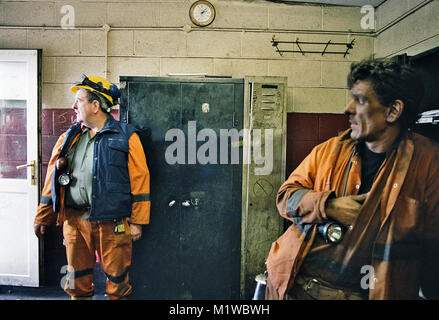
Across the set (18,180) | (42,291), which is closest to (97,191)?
(18,180)

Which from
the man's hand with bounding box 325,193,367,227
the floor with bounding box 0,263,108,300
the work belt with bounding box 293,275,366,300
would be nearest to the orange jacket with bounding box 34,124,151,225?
the floor with bounding box 0,263,108,300

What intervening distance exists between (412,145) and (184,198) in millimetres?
1477

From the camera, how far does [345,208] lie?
35.3 inches

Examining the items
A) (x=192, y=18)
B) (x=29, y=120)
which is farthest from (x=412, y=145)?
(x=29, y=120)

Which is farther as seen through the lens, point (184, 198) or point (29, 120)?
point (29, 120)

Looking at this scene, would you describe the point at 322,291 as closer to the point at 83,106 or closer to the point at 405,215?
the point at 405,215

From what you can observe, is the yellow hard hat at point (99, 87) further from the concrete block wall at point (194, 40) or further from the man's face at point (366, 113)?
the man's face at point (366, 113)

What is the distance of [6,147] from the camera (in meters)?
2.31

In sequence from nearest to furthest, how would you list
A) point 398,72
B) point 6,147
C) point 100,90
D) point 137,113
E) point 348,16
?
point 398,72
point 100,90
point 137,113
point 348,16
point 6,147

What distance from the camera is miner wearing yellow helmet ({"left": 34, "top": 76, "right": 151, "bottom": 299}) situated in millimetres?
1575

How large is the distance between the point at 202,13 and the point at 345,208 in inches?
84.9

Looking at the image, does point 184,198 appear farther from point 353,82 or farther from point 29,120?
point 29,120

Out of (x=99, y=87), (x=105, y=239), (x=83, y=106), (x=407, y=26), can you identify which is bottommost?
(x=105, y=239)

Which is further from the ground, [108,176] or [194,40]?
[194,40]
